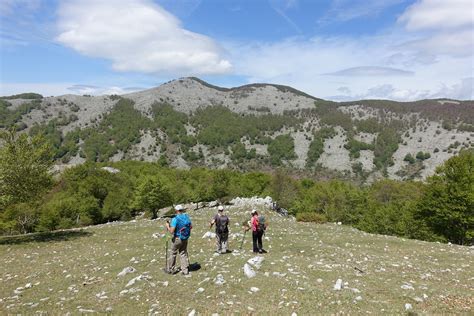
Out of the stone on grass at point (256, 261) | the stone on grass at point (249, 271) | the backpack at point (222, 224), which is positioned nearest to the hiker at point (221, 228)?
the backpack at point (222, 224)

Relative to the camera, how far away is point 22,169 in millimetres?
30688

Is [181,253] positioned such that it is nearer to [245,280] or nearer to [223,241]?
[245,280]

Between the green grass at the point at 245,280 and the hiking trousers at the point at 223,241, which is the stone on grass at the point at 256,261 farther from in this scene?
the hiking trousers at the point at 223,241

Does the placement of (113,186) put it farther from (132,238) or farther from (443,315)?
(443,315)

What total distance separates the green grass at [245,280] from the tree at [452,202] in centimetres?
2100

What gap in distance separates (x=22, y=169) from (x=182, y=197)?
63209 millimetres

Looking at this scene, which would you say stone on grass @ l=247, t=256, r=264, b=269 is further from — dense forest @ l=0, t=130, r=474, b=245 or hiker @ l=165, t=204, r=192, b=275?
dense forest @ l=0, t=130, r=474, b=245

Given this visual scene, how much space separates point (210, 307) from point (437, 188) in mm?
43489

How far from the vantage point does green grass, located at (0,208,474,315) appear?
502 inches

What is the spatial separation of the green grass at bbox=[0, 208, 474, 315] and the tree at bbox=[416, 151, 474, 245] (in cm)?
2100

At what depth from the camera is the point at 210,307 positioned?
41.1 ft

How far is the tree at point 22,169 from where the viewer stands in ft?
98.6

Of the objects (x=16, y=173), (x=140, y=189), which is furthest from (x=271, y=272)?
(x=140, y=189)

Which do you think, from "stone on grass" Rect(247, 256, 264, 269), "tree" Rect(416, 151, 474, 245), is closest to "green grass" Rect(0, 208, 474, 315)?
"stone on grass" Rect(247, 256, 264, 269)
